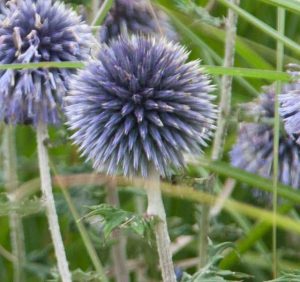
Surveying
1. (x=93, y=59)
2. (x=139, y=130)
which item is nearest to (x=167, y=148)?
(x=139, y=130)

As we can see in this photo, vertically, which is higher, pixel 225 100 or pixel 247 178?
pixel 225 100

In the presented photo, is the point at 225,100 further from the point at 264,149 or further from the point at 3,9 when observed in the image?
the point at 3,9

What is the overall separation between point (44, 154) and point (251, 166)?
1.75 feet

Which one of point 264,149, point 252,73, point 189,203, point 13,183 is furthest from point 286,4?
→ point 189,203

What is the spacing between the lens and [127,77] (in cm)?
130

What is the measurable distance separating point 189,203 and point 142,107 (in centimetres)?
103

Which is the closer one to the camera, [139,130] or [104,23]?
[139,130]

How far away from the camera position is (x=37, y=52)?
1.56 metres

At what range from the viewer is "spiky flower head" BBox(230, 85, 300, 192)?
1.73 m

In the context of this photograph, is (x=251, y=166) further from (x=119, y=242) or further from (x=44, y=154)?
(x=44, y=154)

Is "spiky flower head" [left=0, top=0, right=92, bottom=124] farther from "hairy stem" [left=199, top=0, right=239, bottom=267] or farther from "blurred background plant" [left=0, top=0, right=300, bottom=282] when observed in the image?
"hairy stem" [left=199, top=0, right=239, bottom=267]

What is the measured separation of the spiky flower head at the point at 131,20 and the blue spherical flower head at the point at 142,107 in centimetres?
50

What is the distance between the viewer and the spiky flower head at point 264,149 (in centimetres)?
173

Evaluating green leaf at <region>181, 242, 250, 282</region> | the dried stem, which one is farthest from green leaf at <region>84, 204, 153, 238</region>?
the dried stem
